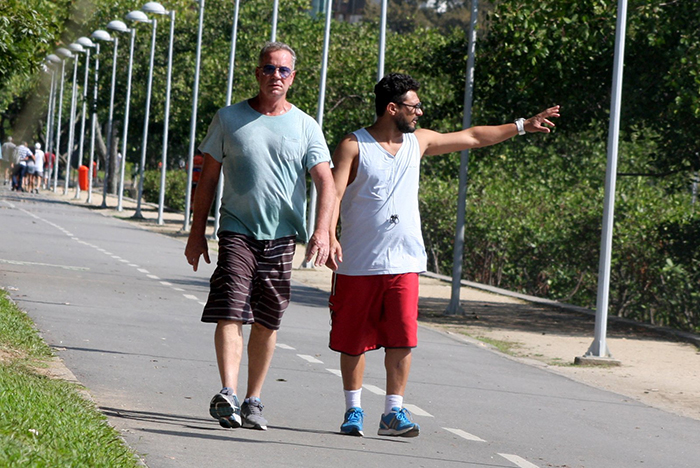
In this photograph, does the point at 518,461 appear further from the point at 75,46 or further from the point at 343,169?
the point at 75,46

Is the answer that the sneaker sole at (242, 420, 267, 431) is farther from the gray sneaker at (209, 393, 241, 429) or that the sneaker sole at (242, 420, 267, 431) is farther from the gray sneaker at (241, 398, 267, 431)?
the gray sneaker at (209, 393, 241, 429)

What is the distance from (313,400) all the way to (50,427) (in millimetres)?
2915

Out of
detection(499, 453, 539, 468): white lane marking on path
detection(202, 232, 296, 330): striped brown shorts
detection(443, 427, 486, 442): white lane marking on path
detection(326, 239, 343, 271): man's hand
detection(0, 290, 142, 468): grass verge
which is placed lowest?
detection(499, 453, 539, 468): white lane marking on path

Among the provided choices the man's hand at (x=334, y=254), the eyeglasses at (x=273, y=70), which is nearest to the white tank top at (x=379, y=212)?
the man's hand at (x=334, y=254)

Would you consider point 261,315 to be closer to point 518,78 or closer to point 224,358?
point 224,358

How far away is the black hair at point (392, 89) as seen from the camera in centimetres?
732

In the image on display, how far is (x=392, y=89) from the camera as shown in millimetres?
7328

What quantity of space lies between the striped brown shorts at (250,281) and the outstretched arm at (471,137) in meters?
0.96

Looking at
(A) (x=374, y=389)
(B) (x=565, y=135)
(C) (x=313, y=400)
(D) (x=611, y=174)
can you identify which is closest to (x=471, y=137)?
(C) (x=313, y=400)

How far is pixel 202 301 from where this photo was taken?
1577 centimetres

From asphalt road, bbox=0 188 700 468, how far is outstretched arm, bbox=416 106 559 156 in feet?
5.32

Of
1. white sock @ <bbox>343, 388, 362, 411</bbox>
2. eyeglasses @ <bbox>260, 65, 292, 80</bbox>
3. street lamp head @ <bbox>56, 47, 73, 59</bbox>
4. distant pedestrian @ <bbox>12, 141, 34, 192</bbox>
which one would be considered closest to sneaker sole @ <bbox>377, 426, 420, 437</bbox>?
white sock @ <bbox>343, 388, 362, 411</bbox>

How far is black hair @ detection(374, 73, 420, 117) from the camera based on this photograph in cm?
732

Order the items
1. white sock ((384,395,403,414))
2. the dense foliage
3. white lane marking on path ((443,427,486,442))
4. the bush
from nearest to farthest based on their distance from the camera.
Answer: white sock ((384,395,403,414))
white lane marking on path ((443,427,486,442))
the dense foliage
the bush
